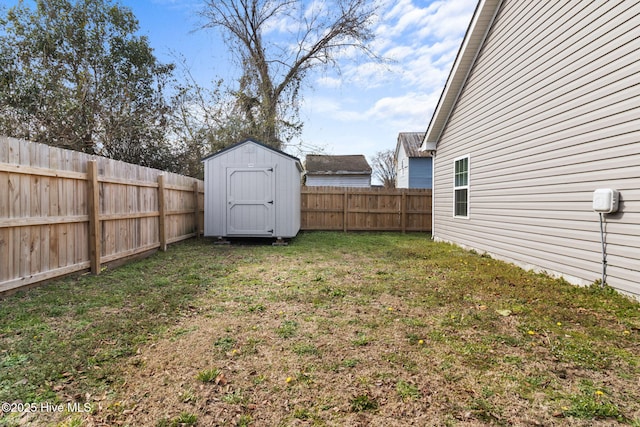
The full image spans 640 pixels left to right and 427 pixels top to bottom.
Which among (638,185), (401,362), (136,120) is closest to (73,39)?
(136,120)

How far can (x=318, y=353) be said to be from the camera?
7.84 ft

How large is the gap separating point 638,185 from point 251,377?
4.36 m

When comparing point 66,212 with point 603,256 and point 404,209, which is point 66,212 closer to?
point 603,256

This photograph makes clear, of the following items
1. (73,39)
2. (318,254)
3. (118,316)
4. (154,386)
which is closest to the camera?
(154,386)

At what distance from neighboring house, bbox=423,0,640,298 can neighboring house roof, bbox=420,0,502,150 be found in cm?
3

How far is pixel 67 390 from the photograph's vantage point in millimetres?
1903

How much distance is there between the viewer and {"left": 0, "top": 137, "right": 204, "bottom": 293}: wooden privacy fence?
353 centimetres

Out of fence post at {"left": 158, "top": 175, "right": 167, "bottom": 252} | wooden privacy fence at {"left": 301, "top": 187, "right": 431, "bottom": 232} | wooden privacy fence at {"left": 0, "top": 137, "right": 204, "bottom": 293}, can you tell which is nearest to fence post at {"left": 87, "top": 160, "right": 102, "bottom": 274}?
wooden privacy fence at {"left": 0, "top": 137, "right": 204, "bottom": 293}

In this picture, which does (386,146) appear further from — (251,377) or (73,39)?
(251,377)

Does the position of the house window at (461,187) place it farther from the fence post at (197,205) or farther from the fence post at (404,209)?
the fence post at (197,205)

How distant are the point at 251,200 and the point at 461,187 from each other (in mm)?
5496

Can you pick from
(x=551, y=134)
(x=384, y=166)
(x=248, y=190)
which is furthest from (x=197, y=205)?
(x=384, y=166)

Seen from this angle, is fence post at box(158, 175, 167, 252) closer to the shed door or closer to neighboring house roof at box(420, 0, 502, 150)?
the shed door

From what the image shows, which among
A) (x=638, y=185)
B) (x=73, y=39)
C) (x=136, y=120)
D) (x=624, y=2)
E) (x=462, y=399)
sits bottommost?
(x=462, y=399)
